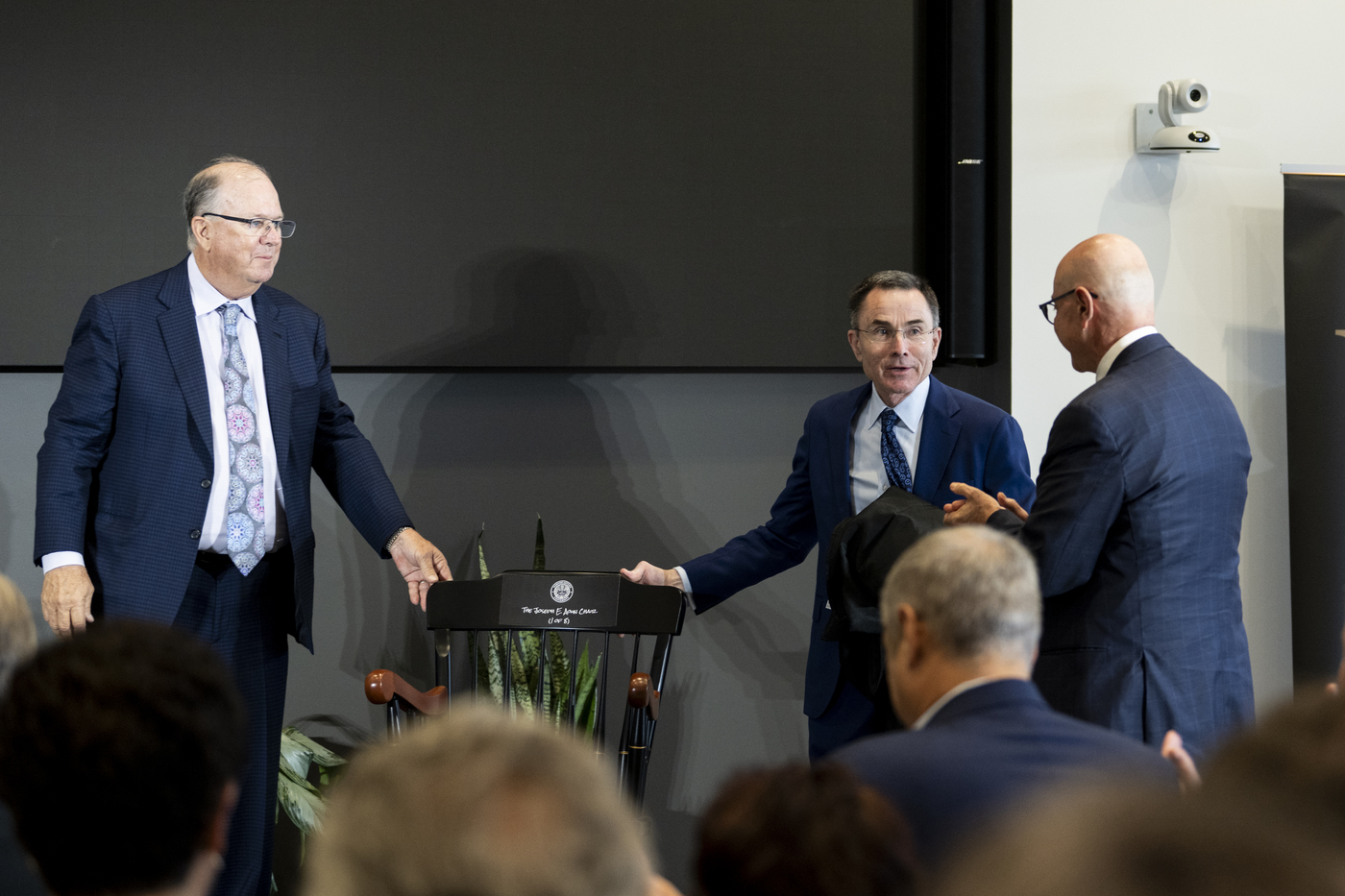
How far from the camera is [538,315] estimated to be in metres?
3.52

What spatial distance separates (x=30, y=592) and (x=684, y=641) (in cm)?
185

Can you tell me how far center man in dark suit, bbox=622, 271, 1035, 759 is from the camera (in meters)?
2.97

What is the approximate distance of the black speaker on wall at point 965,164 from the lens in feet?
12.0

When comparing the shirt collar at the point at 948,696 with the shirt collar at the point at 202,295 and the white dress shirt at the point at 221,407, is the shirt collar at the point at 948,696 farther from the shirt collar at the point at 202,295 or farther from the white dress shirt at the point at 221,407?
the shirt collar at the point at 202,295

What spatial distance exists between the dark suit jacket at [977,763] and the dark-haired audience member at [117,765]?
0.64m

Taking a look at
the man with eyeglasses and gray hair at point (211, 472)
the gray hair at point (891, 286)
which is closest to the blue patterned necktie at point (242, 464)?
the man with eyeglasses and gray hair at point (211, 472)

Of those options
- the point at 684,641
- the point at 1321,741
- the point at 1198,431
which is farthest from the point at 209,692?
the point at 684,641

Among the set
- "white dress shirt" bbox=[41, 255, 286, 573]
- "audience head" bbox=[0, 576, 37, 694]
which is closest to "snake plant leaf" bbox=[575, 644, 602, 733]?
"white dress shirt" bbox=[41, 255, 286, 573]

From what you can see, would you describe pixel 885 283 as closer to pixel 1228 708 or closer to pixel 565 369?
pixel 565 369

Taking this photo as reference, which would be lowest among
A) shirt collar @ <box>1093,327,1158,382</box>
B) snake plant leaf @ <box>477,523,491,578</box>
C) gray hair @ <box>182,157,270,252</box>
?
snake plant leaf @ <box>477,523,491,578</box>

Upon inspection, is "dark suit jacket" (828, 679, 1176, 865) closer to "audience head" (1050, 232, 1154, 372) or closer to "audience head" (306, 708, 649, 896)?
"audience head" (306, 708, 649, 896)

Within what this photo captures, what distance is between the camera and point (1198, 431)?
242 centimetres

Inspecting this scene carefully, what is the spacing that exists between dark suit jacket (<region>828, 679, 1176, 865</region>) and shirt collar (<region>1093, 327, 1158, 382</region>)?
130cm

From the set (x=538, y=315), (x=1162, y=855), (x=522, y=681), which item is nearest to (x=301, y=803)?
(x=522, y=681)
